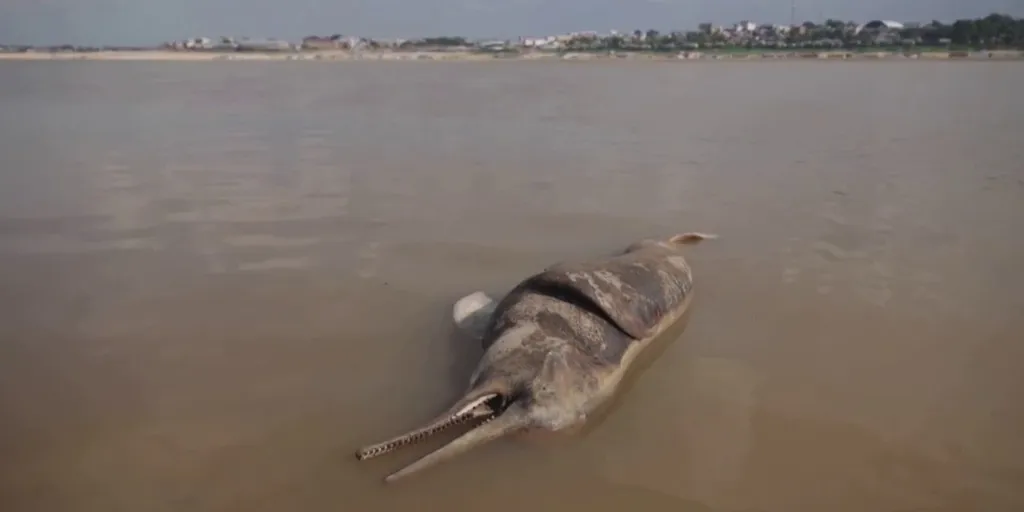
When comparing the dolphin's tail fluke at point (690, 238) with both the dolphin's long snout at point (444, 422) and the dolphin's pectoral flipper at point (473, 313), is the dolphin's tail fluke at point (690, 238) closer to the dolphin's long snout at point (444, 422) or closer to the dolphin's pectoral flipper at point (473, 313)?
the dolphin's pectoral flipper at point (473, 313)

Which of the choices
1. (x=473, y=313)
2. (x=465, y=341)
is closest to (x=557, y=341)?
(x=465, y=341)

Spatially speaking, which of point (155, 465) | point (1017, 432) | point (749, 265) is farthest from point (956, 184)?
point (155, 465)

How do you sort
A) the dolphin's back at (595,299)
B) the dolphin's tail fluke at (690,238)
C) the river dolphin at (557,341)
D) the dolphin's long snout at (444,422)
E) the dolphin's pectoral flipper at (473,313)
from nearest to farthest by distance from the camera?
the dolphin's long snout at (444,422), the river dolphin at (557,341), the dolphin's back at (595,299), the dolphin's pectoral flipper at (473,313), the dolphin's tail fluke at (690,238)

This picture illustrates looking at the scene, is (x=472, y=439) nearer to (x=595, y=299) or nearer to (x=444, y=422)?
(x=444, y=422)

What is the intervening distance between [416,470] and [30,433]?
2.11 meters

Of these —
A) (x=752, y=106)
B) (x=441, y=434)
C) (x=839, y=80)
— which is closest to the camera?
(x=441, y=434)

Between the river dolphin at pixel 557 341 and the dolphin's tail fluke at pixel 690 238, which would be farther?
the dolphin's tail fluke at pixel 690 238

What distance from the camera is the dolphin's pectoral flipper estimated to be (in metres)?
5.30

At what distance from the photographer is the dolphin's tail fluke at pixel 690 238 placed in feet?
23.2

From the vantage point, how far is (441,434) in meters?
3.92

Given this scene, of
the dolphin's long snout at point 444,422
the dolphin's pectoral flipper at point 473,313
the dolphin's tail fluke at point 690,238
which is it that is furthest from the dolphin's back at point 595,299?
the dolphin's tail fluke at point 690,238

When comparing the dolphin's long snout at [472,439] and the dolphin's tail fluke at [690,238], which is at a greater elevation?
the dolphin's tail fluke at [690,238]

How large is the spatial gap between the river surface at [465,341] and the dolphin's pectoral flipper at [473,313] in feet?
0.46

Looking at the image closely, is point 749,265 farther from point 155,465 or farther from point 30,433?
point 30,433
